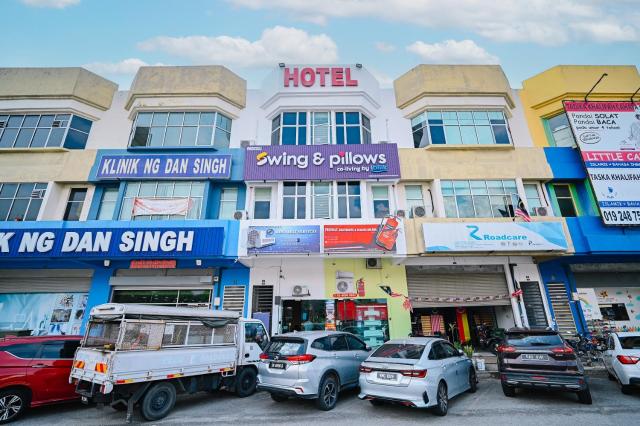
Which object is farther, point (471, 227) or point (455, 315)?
point (455, 315)

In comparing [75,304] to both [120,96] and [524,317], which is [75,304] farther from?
[524,317]

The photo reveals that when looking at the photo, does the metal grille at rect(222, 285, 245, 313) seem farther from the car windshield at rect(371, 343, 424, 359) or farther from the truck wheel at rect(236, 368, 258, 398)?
the car windshield at rect(371, 343, 424, 359)

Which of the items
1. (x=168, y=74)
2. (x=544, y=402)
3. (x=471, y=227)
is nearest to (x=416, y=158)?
(x=471, y=227)

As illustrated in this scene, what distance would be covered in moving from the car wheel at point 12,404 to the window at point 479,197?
1589 centimetres

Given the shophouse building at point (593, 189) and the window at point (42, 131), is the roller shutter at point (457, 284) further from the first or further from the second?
the window at point (42, 131)

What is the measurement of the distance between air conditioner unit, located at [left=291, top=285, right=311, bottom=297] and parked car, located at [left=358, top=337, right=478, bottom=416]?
670 cm

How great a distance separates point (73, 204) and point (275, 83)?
12.6m

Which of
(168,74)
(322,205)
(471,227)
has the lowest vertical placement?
(471,227)

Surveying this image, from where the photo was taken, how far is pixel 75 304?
14398 mm

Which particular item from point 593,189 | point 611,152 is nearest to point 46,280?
point 593,189

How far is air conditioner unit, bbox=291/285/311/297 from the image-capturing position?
46.2 feet

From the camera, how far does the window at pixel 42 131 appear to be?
15.7 metres

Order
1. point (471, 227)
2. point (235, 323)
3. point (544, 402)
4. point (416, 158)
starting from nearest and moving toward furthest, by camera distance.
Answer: point (544, 402) → point (235, 323) → point (471, 227) → point (416, 158)

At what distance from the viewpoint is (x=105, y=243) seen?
12234 mm
